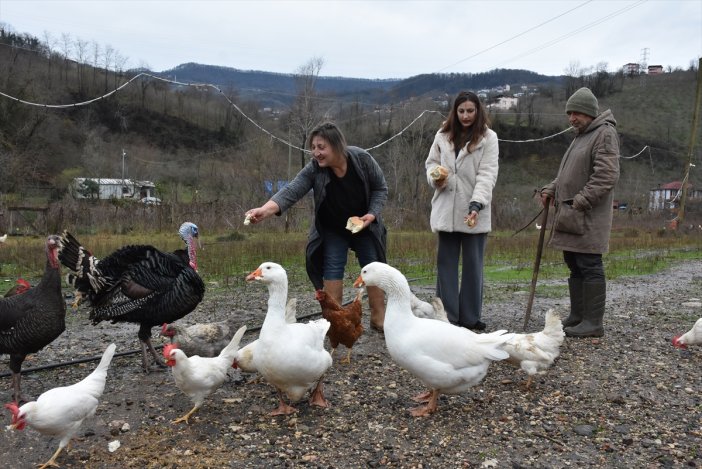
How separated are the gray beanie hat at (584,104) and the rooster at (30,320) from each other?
536 cm

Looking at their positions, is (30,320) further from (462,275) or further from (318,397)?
(462,275)

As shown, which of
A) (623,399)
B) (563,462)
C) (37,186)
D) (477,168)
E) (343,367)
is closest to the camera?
(563,462)

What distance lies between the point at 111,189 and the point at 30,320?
35.2 metres

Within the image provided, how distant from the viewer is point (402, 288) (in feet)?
14.7

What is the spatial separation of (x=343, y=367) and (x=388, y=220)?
56.8 ft

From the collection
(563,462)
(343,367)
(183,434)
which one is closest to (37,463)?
(183,434)

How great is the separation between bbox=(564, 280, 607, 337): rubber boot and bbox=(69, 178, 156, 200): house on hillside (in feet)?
82.9

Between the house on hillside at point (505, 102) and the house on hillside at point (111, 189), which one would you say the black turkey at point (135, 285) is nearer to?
the house on hillside at point (111, 189)

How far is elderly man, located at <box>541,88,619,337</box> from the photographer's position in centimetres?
603

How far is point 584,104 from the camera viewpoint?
20.4ft

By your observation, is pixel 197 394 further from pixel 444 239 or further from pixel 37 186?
pixel 37 186

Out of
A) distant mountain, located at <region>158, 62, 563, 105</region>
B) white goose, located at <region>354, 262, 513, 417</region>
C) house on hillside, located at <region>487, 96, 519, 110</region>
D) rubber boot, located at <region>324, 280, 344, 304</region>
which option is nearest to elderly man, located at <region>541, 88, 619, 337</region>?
white goose, located at <region>354, 262, 513, 417</region>

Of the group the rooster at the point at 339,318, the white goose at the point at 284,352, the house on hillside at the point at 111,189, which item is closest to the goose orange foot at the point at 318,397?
the white goose at the point at 284,352

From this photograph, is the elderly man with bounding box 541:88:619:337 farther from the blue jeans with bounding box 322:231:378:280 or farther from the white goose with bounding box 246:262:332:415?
the white goose with bounding box 246:262:332:415
